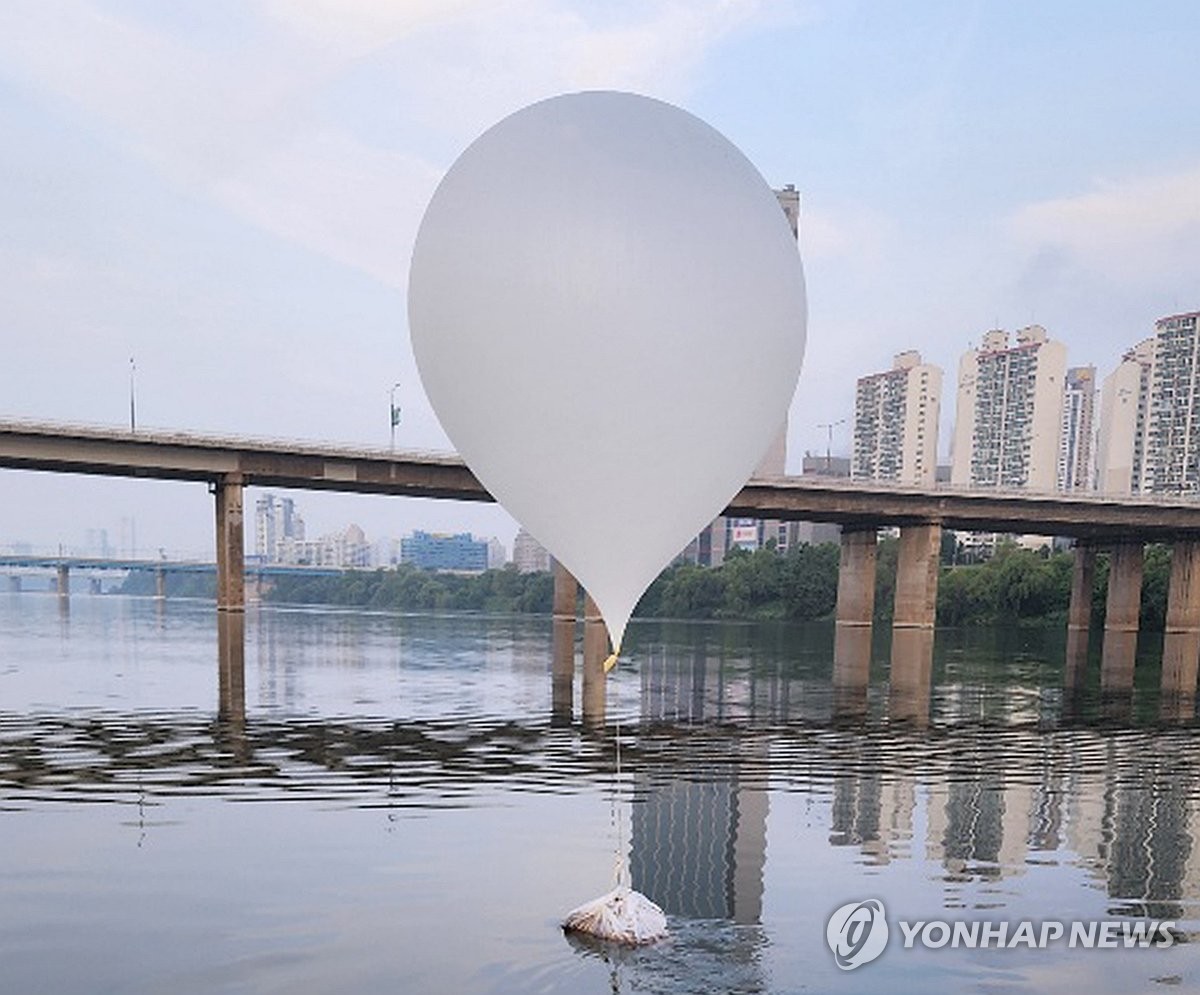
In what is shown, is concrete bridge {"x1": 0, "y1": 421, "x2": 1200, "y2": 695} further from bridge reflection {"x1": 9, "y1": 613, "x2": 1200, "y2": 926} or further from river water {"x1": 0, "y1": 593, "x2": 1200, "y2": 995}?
river water {"x1": 0, "y1": 593, "x2": 1200, "y2": 995}

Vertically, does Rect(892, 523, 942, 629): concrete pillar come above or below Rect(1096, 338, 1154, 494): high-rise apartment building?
below

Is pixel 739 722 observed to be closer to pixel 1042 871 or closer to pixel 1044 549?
pixel 1042 871

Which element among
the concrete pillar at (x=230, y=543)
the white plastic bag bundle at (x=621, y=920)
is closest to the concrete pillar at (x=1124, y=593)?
the concrete pillar at (x=230, y=543)

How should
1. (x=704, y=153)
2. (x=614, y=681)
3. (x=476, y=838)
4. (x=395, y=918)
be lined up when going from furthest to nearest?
(x=614, y=681) < (x=476, y=838) < (x=395, y=918) < (x=704, y=153)

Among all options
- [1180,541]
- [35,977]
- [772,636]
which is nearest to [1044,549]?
[1180,541]

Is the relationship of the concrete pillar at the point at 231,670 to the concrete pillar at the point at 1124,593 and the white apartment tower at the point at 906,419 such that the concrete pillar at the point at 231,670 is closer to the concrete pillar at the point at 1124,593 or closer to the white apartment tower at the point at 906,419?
the concrete pillar at the point at 1124,593

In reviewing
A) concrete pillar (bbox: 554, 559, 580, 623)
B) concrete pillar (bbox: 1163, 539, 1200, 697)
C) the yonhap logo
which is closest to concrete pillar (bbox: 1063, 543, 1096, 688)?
concrete pillar (bbox: 1163, 539, 1200, 697)

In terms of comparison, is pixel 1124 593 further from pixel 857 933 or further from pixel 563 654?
pixel 857 933
